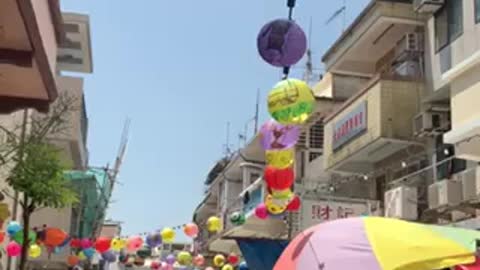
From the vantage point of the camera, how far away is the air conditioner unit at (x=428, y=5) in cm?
1741

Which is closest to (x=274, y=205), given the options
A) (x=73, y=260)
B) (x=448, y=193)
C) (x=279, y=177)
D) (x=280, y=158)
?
(x=279, y=177)

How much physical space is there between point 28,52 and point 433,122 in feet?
45.2

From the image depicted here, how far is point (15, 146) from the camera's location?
378 inches

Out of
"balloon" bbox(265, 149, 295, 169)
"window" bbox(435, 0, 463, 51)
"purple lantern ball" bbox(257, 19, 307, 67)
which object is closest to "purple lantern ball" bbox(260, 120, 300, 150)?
"balloon" bbox(265, 149, 295, 169)

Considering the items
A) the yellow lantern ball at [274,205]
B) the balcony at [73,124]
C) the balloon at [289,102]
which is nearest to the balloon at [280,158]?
the balloon at [289,102]

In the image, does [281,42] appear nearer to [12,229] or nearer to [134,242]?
[12,229]

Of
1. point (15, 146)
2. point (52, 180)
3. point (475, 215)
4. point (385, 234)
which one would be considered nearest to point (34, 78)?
point (385, 234)

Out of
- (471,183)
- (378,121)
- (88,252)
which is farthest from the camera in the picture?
(88,252)

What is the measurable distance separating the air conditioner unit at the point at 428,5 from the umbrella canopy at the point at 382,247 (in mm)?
12320

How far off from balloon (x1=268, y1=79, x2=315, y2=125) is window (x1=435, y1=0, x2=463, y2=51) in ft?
21.9

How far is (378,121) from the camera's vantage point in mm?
18516

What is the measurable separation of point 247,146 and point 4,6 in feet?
101

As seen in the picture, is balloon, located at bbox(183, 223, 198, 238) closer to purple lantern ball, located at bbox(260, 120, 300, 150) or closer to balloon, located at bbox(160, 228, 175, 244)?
balloon, located at bbox(160, 228, 175, 244)

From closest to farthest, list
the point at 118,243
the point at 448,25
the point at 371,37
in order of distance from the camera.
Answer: the point at 448,25 < the point at 371,37 < the point at 118,243
